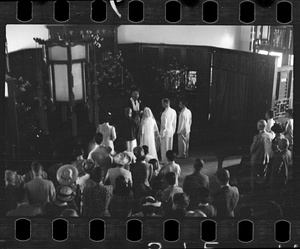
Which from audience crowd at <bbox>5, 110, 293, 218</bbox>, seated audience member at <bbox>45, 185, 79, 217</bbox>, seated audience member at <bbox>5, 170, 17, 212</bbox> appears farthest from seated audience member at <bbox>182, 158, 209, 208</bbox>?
seated audience member at <bbox>5, 170, 17, 212</bbox>

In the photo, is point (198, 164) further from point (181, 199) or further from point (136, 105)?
point (136, 105)

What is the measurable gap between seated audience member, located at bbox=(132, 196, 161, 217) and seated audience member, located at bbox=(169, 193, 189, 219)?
0.31 ft

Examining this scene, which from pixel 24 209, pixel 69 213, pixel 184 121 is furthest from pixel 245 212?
pixel 24 209

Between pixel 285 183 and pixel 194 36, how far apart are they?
4.55 ft

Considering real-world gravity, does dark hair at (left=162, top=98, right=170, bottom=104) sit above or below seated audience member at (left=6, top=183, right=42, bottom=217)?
above

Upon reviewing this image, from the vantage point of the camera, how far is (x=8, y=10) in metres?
5.16

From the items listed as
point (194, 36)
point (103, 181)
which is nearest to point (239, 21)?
point (194, 36)

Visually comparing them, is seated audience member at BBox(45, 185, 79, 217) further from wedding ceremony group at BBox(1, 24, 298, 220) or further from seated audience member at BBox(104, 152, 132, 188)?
seated audience member at BBox(104, 152, 132, 188)

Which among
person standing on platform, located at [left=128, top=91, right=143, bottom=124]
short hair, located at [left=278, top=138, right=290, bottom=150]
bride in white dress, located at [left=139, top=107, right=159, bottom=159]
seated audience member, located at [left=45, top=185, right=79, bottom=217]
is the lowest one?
seated audience member, located at [left=45, top=185, right=79, bottom=217]

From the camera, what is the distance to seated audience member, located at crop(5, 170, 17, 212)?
5.29 m

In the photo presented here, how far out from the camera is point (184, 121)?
17.3 feet

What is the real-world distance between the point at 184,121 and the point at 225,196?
0.68 metres

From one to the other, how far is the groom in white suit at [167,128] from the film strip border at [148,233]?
57 cm

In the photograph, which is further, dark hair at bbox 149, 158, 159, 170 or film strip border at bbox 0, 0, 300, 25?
dark hair at bbox 149, 158, 159, 170
